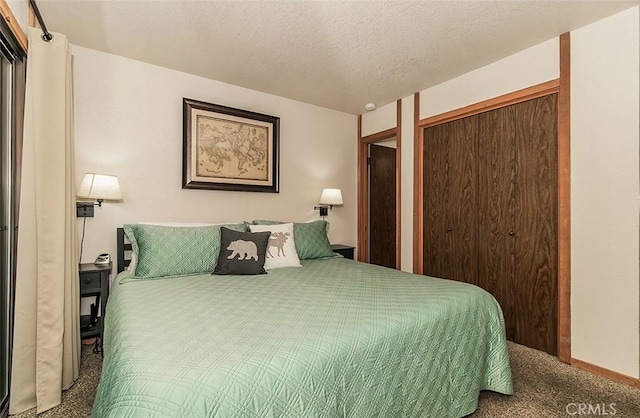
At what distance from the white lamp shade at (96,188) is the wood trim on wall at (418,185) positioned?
2825 mm

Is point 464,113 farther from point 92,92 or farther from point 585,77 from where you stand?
point 92,92

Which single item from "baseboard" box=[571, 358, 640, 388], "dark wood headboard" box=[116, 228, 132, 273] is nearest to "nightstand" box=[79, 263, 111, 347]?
"dark wood headboard" box=[116, 228, 132, 273]

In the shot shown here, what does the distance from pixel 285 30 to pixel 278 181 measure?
5.32 feet

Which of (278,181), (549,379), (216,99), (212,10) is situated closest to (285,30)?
(212,10)

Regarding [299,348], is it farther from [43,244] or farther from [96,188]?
[96,188]

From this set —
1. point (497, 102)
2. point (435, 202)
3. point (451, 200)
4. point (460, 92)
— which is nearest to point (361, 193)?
point (435, 202)

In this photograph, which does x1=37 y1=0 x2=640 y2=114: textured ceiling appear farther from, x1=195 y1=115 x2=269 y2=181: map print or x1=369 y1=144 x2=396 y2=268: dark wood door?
x1=369 y1=144 x2=396 y2=268: dark wood door

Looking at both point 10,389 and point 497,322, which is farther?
point 497,322

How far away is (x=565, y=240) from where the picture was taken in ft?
7.73

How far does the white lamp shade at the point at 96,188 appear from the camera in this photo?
2.33m

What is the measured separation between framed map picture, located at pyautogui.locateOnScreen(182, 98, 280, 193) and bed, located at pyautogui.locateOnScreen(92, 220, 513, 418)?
123 cm

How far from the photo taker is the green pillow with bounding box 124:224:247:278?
219 cm

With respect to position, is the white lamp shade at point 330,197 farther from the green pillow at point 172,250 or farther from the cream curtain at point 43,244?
the cream curtain at point 43,244

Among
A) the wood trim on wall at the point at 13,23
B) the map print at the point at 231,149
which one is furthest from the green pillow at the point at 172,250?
the wood trim on wall at the point at 13,23
